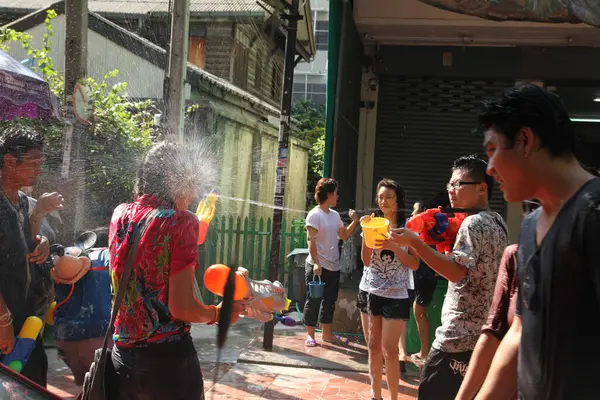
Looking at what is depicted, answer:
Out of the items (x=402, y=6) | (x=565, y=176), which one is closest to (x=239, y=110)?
(x=402, y=6)

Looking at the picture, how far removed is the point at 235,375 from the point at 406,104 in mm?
4796

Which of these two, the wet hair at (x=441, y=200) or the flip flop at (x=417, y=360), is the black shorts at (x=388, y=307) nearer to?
the flip flop at (x=417, y=360)

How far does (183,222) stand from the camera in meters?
2.69

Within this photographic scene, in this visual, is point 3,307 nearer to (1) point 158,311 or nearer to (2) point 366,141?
(1) point 158,311

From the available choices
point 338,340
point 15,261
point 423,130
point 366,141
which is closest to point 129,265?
point 15,261

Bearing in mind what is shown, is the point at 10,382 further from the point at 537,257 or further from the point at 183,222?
the point at 537,257

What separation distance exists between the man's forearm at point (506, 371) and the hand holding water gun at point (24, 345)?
7.49ft

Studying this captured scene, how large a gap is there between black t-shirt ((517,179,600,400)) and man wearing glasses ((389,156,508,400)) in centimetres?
151

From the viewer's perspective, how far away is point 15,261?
11.0ft

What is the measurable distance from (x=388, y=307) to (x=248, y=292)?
7.78ft

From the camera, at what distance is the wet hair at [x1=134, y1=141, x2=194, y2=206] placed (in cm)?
280

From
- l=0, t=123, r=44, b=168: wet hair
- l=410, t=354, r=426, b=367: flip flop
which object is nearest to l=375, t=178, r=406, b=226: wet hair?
l=410, t=354, r=426, b=367: flip flop

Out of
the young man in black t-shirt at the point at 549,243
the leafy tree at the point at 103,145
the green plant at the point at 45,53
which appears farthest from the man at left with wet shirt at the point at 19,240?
the green plant at the point at 45,53

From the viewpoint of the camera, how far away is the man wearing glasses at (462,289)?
3299 mm
